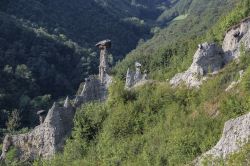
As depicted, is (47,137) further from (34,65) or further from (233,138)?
(34,65)

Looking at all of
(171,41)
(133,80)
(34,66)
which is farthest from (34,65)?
(133,80)

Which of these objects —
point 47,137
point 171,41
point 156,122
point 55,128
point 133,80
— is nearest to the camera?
point 156,122

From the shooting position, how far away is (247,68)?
166 feet

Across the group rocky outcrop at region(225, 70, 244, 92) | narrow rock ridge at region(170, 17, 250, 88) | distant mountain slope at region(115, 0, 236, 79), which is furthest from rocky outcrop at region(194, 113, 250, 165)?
distant mountain slope at region(115, 0, 236, 79)

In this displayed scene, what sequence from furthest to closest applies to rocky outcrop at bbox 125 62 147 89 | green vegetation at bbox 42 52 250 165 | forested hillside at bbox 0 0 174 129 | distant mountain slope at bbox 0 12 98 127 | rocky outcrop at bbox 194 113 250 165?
distant mountain slope at bbox 0 12 98 127
forested hillside at bbox 0 0 174 129
rocky outcrop at bbox 125 62 147 89
green vegetation at bbox 42 52 250 165
rocky outcrop at bbox 194 113 250 165

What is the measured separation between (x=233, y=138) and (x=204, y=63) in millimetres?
19780

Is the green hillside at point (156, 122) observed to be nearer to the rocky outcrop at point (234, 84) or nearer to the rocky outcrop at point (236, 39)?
the rocky outcrop at point (234, 84)

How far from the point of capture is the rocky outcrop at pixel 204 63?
54.5 m

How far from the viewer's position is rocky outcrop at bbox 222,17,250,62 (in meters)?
56.3

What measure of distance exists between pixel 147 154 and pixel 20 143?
17523 millimetres

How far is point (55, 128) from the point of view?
57.9 metres

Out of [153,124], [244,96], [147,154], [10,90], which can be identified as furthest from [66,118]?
A: [10,90]

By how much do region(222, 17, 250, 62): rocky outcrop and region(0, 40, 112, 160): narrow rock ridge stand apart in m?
11.9

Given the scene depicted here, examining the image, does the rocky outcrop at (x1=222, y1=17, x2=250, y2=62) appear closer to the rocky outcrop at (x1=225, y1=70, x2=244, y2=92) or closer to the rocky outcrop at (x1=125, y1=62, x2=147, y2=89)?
the rocky outcrop at (x1=225, y1=70, x2=244, y2=92)
